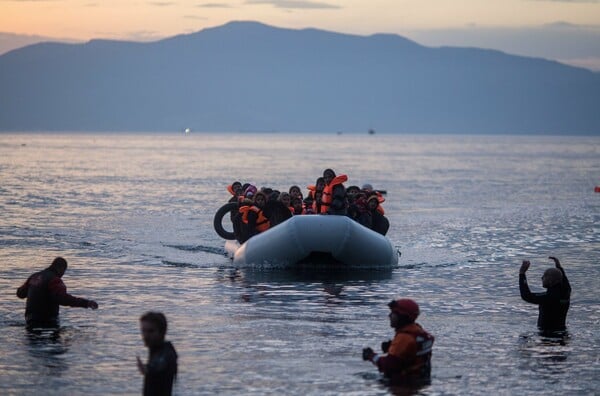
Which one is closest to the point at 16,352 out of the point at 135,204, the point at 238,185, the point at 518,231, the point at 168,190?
the point at 238,185

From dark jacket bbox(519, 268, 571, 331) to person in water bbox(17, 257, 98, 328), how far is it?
5253mm

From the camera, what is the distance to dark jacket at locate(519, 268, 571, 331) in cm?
1520

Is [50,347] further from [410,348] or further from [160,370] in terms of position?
[160,370]

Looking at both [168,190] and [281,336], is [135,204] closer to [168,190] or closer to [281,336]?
[168,190]

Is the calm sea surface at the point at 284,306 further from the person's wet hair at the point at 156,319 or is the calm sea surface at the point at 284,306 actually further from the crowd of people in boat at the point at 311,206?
the person's wet hair at the point at 156,319

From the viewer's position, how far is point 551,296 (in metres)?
15.7

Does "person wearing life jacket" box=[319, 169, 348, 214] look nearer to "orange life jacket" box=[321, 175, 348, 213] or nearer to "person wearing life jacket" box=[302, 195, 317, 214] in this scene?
"orange life jacket" box=[321, 175, 348, 213]

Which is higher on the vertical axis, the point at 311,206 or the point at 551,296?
the point at 311,206

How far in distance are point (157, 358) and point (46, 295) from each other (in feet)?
18.8

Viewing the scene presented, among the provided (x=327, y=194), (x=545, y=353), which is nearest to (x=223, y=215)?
(x=327, y=194)

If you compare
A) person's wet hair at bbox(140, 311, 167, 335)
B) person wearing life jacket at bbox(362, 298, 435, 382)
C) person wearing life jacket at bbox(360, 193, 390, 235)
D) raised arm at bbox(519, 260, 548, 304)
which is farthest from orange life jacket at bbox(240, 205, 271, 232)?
person's wet hair at bbox(140, 311, 167, 335)

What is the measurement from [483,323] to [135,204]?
28712 mm

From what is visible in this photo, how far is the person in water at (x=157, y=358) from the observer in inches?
388

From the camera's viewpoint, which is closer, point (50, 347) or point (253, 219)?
point (50, 347)
